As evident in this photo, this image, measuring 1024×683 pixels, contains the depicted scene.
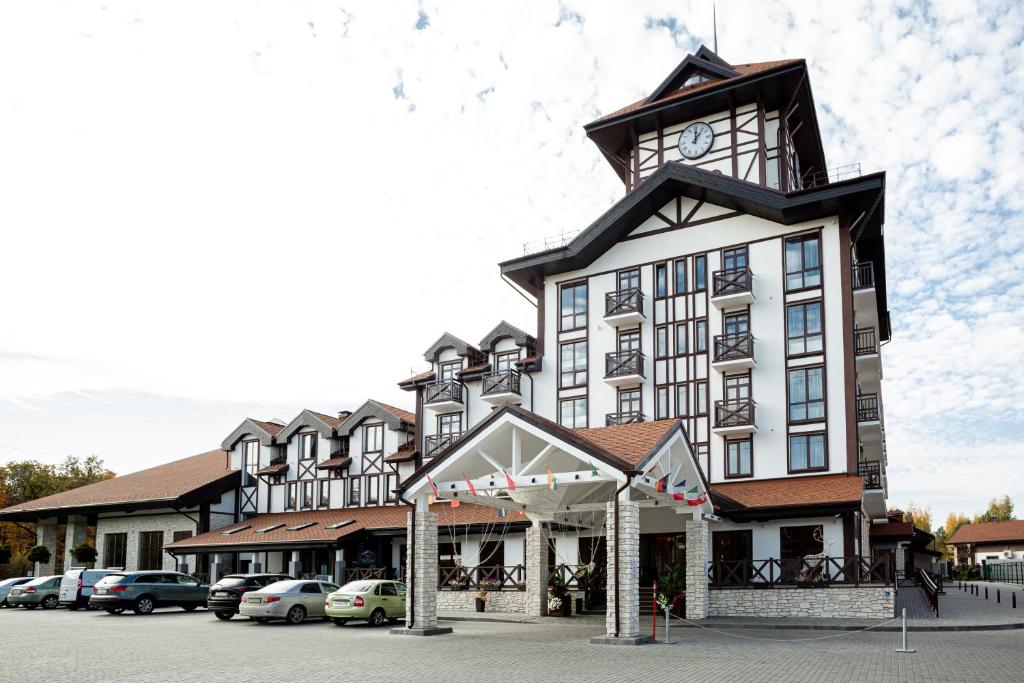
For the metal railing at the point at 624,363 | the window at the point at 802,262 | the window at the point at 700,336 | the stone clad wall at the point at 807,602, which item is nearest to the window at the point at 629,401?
the metal railing at the point at 624,363

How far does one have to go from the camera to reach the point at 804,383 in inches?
1177

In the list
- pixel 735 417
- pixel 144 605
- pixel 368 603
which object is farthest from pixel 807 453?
pixel 144 605

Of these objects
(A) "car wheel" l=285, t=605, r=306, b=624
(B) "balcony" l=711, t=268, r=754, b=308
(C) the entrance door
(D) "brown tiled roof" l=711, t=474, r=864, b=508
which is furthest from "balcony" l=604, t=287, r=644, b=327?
(A) "car wheel" l=285, t=605, r=306, b=624

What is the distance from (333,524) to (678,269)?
17.3 metres

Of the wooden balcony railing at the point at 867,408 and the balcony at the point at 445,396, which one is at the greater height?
the balcony at the point at 445,396

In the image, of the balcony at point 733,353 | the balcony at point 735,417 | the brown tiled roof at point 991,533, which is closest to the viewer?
the balcony at point 735,417

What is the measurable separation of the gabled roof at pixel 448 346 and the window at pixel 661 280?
8789 millimetres

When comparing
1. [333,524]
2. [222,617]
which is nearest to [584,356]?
[333,524]

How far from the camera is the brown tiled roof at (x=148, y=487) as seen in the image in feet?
133

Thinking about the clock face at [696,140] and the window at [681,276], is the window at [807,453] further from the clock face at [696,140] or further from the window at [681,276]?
the clock face at [696,140]

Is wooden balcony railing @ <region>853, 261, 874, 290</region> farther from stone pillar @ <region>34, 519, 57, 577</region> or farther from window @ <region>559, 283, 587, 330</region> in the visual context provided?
stone pillar @ <region>34, 519, 57, 577</region>

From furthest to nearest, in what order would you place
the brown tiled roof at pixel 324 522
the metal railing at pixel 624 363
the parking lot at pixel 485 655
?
the brown tiled roof at pixel 324 522, the metal railing at pixel 624 363, the parking lot at pixel 485 655

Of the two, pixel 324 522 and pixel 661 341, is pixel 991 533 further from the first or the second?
pixel 324 522

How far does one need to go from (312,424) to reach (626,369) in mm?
16002
